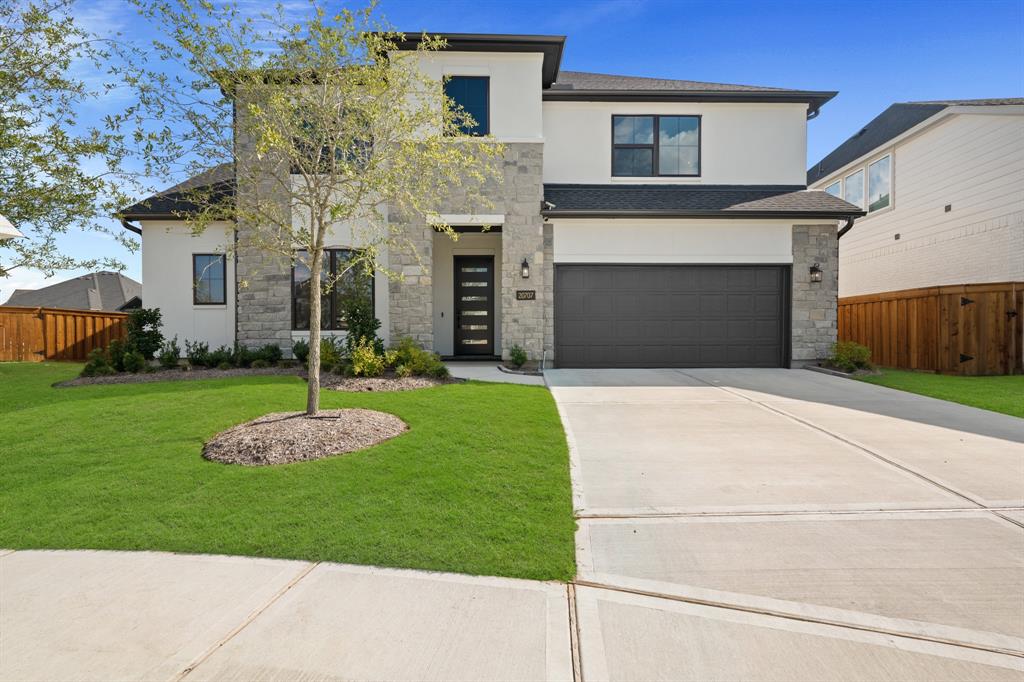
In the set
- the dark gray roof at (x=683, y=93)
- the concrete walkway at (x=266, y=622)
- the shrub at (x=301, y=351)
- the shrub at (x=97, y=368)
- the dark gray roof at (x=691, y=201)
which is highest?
the dark gray roof at (x=683, y=93)

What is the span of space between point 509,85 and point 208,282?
324 inches

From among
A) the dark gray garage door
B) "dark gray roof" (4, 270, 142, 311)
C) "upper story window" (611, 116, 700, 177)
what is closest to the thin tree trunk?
the dark gray garage door

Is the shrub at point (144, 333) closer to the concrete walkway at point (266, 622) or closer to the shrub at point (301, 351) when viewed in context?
the shrub at point (301, 351)

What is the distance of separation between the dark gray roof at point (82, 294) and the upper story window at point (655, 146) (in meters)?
20.7

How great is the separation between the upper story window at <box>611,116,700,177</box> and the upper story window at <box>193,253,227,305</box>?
9.61 meters

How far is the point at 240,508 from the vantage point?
152 inches

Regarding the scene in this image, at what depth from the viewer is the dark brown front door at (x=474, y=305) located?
13680 millimetres

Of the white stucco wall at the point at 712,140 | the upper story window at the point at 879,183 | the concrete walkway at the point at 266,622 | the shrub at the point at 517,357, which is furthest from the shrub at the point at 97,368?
the upper story window at the point at 879,183

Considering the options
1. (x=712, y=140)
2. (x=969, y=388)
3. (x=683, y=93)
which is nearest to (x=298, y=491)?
(x=969, y=388)

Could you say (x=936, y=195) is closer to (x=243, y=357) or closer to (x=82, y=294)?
(x=243, y=357)

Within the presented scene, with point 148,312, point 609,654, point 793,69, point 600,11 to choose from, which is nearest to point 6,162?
point 148,312

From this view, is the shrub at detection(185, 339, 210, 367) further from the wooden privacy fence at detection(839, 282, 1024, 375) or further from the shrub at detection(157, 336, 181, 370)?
the wooden privacy fence at detection(839, 282, 1024, 375)

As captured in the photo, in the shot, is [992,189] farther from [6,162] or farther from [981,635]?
[6,162]

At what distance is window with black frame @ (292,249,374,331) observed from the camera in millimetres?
11867
